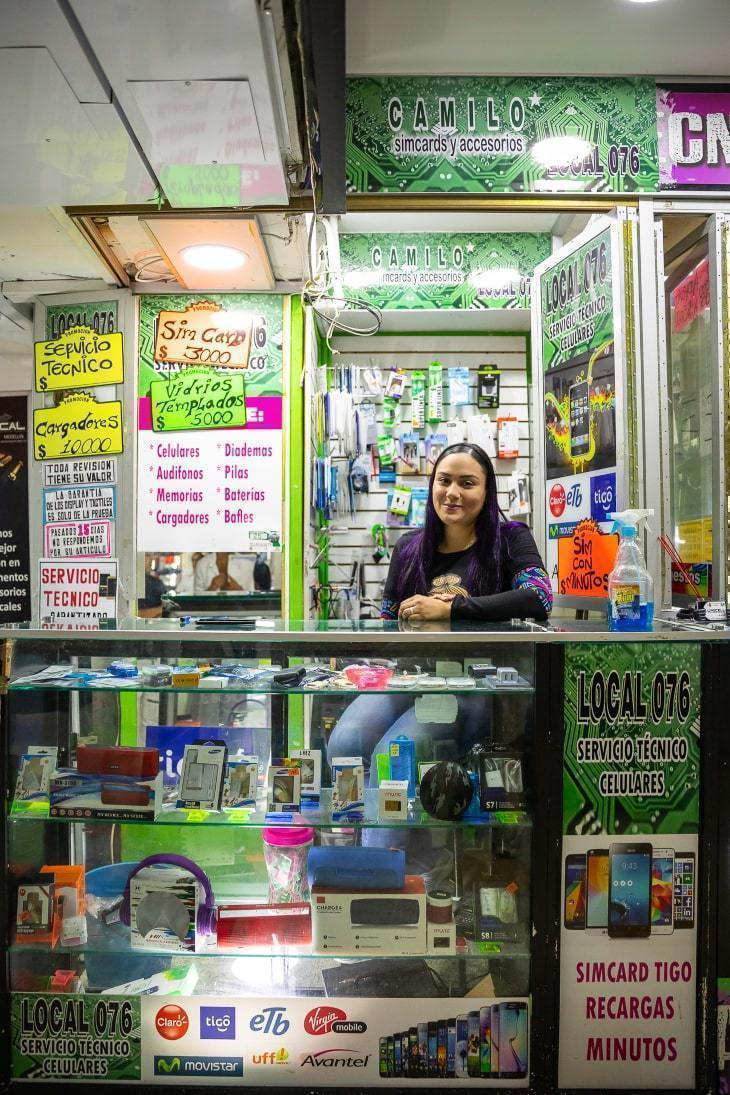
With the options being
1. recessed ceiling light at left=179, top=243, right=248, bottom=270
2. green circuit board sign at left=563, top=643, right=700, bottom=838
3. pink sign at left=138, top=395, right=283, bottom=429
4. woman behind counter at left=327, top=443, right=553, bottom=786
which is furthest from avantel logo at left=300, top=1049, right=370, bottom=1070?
recessed ceiling light at left=179, top=243, right=248, bottom=270

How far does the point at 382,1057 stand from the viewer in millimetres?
1999

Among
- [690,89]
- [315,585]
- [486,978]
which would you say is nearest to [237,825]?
[486,978]

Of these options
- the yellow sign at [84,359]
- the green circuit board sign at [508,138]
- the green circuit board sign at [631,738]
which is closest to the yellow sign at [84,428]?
the yellow sign at [84,359]

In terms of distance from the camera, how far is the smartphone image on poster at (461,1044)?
199 centimetres

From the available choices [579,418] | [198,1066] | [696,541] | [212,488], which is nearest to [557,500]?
[579,418]

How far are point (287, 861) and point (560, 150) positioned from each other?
3010mm

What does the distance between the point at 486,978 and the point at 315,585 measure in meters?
2.70

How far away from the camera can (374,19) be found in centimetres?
298

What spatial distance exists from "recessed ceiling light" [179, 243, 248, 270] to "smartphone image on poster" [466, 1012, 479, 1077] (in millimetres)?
3131

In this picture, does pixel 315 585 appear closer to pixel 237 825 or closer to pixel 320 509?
pixel 320 509

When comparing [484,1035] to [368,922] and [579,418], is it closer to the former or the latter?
[368,922]

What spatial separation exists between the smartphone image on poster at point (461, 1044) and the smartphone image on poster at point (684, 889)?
1.98 feet

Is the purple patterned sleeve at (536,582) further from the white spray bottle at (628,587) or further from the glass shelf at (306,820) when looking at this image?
the glass shelf at (306,820)

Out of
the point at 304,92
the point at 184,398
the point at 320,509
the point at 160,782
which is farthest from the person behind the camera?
the point at 320,509
